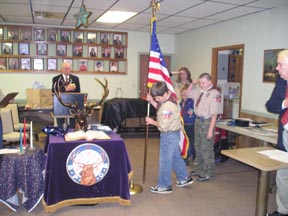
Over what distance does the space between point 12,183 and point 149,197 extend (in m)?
1.50

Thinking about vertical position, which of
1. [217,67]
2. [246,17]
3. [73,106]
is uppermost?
[246,17]

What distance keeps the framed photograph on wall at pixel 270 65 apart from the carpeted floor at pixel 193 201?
5.29 feet

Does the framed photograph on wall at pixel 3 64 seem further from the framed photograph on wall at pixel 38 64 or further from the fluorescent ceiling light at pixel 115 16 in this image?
the fluorescent ceiling light at pixel 115 16

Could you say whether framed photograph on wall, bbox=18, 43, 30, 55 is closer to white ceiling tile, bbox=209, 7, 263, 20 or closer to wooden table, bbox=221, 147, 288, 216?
white ceiling tile, bbox=209, 7, 263, 20

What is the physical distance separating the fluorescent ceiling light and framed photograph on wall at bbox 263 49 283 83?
8.21 feet

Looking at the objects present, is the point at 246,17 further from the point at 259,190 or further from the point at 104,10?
the point at 259,190

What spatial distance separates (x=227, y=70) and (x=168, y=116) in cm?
427

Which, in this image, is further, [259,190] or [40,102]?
[40,102]

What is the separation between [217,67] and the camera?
21.9 feet

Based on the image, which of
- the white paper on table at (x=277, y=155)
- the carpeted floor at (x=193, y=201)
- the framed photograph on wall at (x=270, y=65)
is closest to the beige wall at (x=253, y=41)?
the framed photograph on wall at (x=270, y=65)

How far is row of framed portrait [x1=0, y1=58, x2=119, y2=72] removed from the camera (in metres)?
7.05

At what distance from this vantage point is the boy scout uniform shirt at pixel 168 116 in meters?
3.35

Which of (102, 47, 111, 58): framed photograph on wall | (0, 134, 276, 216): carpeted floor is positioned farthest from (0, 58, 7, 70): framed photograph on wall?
(0, 134, 276, 216): carpeted floor

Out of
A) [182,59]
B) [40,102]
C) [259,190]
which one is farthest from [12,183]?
[182,59]
